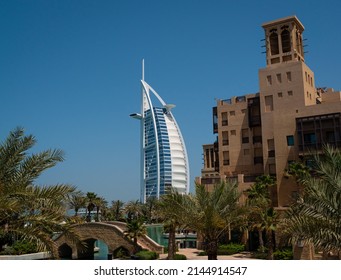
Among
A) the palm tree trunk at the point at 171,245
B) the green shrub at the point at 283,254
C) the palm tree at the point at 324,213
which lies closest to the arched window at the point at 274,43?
the green shrub at the point at 283,254

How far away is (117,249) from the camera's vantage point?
3919 cm

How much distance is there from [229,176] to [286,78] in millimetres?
11201

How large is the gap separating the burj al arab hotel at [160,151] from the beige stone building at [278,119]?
84678mm

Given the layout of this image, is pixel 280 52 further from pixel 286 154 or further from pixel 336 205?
pixel 336 205

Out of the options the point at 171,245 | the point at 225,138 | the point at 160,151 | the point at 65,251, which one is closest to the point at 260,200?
the point at 171,245

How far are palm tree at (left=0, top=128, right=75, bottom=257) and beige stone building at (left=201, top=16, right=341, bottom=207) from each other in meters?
27.5

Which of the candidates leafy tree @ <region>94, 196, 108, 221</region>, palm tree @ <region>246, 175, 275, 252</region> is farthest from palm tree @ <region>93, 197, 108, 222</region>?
palm tree @ <region>246, 175, 275, 252</region>

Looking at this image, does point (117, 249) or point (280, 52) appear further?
point (280, 52)

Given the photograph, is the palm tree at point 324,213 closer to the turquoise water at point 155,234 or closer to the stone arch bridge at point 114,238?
the stone arch bridge at point 114,238

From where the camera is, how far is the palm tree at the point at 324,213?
12.1m

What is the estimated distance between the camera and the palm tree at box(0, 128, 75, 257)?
12.1 meters

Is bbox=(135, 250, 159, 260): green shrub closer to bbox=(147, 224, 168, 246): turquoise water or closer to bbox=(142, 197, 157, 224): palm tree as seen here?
bbox=(147, 224, 168, 246): turquoise water
